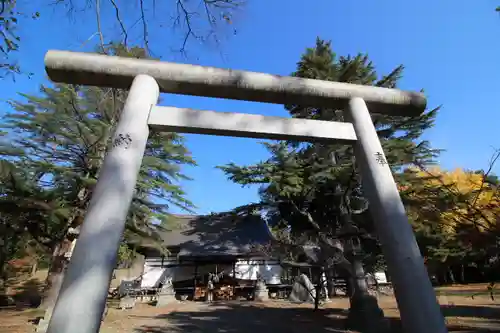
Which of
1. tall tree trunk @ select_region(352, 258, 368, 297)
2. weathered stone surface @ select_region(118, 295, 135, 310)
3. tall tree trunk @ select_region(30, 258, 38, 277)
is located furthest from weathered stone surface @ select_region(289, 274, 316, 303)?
tall tree trunk @ select_region(30, 258, 38, 277)

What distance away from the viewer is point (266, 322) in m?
8.68

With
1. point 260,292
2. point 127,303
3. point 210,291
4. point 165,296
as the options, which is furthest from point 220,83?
point 210,291

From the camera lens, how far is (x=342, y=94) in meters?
3.13

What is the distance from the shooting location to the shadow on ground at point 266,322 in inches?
293

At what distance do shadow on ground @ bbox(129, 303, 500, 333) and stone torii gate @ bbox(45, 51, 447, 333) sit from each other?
20.1 ft

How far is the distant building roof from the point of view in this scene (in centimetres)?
1603

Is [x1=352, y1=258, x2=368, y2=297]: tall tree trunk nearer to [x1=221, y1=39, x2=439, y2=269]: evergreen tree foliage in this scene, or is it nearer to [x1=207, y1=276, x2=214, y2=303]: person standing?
[x1=221, y1=39, x2=439, y2=269]: evergreen tree foliage

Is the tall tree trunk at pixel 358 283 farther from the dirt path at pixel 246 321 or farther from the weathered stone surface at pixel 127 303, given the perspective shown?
the weathered stone surface at pixel 127 303

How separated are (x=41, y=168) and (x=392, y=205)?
35.0 feet

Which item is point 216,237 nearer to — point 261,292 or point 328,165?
point 261,292

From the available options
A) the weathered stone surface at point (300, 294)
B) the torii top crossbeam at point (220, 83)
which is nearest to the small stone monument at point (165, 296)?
the weathered stone surface at point (300, 294)

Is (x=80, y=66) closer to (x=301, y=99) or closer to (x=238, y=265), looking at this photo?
(x=301, y=99)

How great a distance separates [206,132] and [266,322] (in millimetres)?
8066

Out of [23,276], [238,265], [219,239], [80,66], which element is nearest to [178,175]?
[219,239]
